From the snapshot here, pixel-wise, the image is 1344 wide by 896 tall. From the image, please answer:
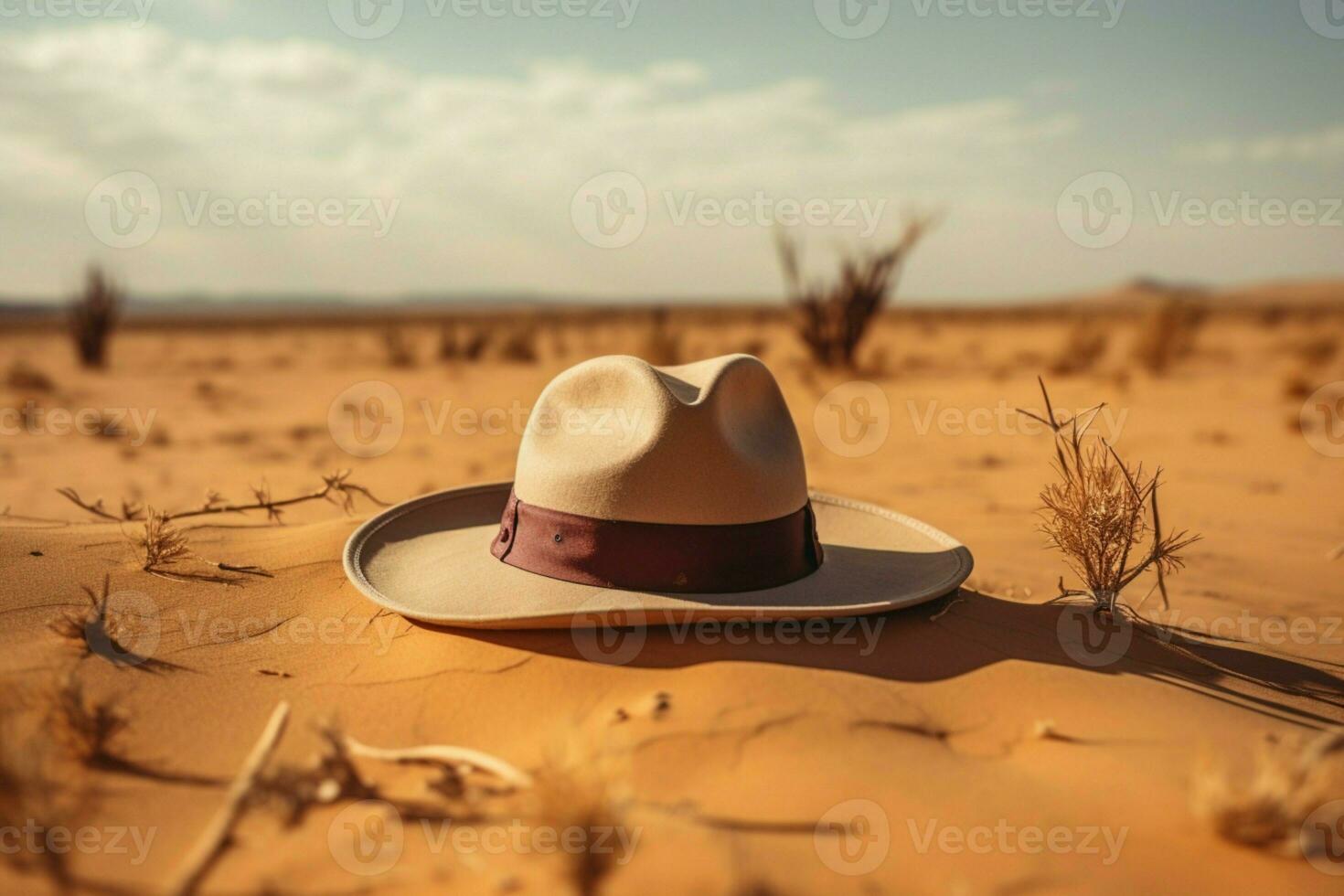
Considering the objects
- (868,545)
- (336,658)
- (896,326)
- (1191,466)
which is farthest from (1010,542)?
(896,326)

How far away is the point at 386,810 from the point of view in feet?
6.40

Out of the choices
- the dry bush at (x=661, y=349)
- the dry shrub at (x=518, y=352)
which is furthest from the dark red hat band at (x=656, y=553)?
the dry shrub at (x=518, y=352)

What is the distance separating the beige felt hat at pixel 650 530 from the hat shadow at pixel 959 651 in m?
0.10

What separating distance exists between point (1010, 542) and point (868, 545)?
82.9 inches

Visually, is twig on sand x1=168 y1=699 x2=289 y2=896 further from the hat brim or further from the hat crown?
the hat crown

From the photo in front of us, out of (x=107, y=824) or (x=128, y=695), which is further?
(x=128, y=695)

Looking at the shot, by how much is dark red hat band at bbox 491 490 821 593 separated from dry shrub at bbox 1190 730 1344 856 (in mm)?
1428

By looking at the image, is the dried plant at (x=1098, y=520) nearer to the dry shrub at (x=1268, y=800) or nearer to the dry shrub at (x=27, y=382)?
the dry shrub at (x=1268, y=800)

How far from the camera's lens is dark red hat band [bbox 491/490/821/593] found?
2803mm

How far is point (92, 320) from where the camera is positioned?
1642 cm

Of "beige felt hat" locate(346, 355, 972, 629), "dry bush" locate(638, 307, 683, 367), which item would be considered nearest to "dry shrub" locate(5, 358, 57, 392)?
"dry bush" locate(638, 307, 683, 367)

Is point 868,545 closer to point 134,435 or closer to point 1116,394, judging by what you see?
point 134,435

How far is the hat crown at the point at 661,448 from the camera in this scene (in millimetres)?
2783

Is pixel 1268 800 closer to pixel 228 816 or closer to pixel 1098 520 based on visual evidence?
pixel 1098 520
